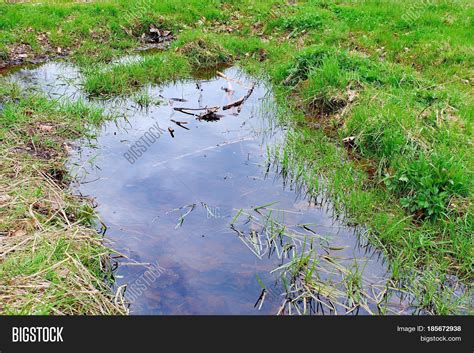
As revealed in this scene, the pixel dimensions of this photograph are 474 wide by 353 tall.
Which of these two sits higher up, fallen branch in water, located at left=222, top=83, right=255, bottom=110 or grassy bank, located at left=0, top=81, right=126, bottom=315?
grassy bank, located at left=0, top=81, right=126, bottom=315

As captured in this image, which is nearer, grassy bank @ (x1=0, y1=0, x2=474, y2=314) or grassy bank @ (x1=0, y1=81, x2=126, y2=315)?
grassy bank @ (x1=0, y1=81, x2=126, y2=315)

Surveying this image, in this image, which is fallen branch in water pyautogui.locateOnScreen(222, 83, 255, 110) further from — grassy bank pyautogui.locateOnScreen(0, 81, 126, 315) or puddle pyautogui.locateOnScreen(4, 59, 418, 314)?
grassy bank pyautogui.locateOnScreen(0, 81, 126, 315)

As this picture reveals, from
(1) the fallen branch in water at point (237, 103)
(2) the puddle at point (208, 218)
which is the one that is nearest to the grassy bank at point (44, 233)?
(2) the puddle at point (208, 218)

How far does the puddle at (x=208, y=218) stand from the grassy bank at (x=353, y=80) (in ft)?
1.26

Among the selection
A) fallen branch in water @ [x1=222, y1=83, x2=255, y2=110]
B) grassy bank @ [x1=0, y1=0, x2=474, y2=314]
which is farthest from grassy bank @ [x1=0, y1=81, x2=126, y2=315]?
fallen branch in water @ [x1=222, y1=83, x2=255, y2=110]

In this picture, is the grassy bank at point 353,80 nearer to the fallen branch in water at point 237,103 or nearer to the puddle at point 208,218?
the puddle at point 208,218

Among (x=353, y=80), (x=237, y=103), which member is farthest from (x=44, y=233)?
(x=353, y=80)

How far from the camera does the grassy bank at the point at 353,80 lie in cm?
502

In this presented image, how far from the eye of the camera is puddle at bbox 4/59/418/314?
4250mm

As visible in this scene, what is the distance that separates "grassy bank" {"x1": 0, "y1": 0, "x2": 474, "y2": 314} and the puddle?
0.38m

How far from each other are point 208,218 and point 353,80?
12.7 ft

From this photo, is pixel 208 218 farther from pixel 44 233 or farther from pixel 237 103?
pixel 237 103

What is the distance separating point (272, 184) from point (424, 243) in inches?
77.0

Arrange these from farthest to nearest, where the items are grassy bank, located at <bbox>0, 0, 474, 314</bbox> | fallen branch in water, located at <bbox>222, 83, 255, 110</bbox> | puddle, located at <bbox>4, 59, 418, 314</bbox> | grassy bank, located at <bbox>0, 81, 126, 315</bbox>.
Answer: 1. fallen branch in water, located at <bbox>222, 83, 255, 110</bbox>
2. grassy bank, located at <bbox>0, 0, 474, 314</bbox>
3. puddle, located at <bbox>4, 59, 418, 314</bbox>
4. grassy bank, located at <bbox>0, 81, 126, 315</bbox>
